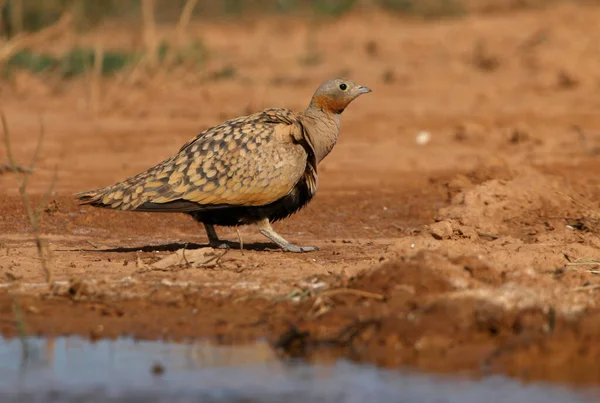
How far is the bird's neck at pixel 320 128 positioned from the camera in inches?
314

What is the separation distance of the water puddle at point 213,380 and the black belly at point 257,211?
1909 mm

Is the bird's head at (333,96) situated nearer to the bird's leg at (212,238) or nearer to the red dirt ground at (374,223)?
the red dirt ground at (374,223)

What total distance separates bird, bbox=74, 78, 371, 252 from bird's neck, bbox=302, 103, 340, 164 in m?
0.11

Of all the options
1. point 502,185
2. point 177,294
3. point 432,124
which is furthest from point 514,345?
point 432,124

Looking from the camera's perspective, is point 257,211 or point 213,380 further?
point 257,211

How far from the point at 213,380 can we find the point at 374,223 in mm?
4209

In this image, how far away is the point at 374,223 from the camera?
9.34 metres

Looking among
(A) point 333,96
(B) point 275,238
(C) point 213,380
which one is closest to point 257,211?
(B) point 275,238

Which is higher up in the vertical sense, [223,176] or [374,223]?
[223,176]

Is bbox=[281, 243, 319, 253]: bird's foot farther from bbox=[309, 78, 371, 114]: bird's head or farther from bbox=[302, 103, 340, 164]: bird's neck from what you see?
bbox=[309, 78, 371, 114]: bird's head

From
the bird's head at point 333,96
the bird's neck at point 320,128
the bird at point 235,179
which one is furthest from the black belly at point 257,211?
the bird's head at point 333,96

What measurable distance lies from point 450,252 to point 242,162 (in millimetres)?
1509

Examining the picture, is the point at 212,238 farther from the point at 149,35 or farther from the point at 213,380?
the point at 149,35

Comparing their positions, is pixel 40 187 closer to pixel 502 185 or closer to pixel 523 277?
pixel 502 185
